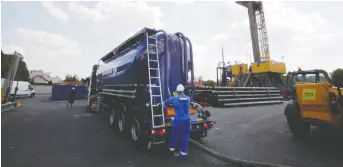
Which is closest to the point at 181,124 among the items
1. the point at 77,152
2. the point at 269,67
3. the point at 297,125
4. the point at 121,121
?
the point at 77,152

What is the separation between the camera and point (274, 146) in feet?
18.6

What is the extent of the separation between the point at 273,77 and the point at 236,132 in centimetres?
1782

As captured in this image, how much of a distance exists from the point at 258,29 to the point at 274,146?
86.0ft

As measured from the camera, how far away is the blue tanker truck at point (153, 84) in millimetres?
5367

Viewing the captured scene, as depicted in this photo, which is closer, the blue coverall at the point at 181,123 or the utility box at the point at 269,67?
the blue coverall at the point at 181,123

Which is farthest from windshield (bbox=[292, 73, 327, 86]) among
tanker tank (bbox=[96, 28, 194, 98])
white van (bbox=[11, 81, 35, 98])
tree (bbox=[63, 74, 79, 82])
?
tree (bbox=[63, 74, 79, 82])

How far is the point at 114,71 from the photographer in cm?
847

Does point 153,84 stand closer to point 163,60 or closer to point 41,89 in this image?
point 163,60

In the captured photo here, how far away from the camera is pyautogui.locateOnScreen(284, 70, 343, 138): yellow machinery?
17.5 ft

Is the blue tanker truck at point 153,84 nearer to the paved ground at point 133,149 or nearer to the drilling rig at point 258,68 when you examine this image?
the paved ground at point 133,149

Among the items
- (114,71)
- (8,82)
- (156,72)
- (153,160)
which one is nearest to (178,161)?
(153,160)

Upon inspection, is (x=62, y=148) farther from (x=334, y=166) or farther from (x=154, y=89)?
(x=334, y=166)

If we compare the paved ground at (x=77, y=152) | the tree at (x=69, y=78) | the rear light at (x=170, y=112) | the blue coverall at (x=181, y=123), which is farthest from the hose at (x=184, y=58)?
the tree at (x=69, y=78)

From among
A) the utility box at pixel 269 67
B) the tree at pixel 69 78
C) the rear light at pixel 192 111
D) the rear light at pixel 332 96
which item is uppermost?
the tree at pixel 69 78
